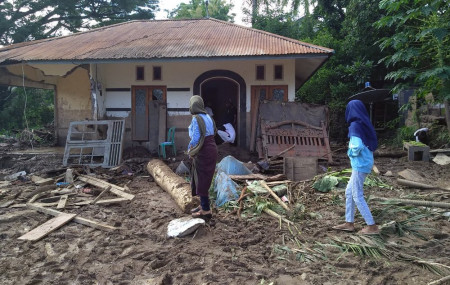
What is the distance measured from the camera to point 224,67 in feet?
33.3

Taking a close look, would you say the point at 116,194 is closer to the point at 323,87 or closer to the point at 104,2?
the point at 323,87

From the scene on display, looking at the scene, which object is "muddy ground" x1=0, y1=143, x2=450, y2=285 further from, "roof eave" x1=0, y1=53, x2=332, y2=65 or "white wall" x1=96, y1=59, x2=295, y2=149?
"white wall" x1=96, y1=59, x2=295, y2=149

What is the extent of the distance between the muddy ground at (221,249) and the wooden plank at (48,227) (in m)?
0.10

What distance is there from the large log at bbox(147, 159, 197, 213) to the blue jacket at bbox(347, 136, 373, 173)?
7.98 feet

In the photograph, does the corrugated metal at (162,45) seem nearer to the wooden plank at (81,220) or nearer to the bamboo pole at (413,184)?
the bamboo pole at (413,184)

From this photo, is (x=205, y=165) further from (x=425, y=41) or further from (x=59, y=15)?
(x=59, y=15)

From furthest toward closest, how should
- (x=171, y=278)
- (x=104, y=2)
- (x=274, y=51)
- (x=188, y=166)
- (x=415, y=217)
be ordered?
(x=104, y=2), (x=274, y=51), (x=188, y=166), (x=415, y=217), (x=171, y=278)

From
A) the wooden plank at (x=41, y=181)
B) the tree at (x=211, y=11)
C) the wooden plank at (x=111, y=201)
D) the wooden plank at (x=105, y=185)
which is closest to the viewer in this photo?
the wooden plank at (x=111, y=201)

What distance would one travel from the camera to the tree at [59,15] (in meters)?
19.3

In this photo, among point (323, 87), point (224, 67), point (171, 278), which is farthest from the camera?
point (323, 87)

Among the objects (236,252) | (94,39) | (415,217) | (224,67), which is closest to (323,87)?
(224,67)

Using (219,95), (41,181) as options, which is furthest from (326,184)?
(219,95)

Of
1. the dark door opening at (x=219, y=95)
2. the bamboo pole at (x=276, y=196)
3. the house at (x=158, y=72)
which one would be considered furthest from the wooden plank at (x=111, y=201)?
the dark door opening at (x=219, y=95)

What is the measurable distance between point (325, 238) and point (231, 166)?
303 centimetres
